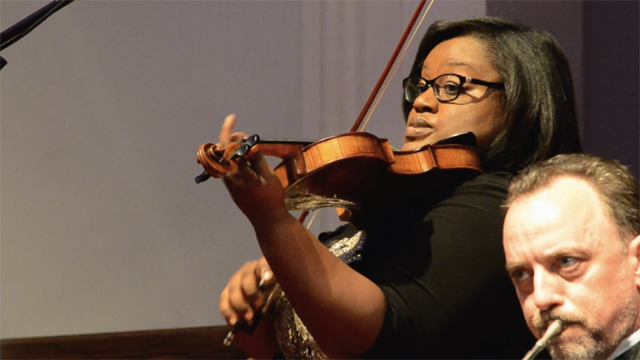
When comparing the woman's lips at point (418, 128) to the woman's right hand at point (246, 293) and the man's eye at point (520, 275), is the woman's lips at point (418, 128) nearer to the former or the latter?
the woman's right hand at point (246, 293)

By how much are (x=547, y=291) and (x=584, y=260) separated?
54 millimetres

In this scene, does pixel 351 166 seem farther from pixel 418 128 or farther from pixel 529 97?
pixel 529 97

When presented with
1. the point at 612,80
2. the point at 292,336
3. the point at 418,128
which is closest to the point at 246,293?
the point at 292,336

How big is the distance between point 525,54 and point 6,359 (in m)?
1.55

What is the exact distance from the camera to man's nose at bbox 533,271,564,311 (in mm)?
909

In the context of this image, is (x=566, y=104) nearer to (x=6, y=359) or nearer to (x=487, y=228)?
(x=487, y=228)

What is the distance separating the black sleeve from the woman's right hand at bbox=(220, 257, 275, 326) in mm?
185

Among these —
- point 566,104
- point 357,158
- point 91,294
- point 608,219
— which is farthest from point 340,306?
point 91,294

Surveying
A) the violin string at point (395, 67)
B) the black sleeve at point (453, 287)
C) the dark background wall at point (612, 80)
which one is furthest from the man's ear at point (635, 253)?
the violin string at point (395, 67)

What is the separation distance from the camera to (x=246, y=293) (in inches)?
51.3

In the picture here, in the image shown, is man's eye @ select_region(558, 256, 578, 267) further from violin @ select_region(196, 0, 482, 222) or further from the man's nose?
violin @ select_region(196, 0, 482, 222)

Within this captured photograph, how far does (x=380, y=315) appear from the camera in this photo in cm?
111

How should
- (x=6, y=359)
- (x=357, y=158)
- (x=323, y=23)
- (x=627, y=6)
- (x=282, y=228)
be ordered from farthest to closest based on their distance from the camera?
(x=323, y=23) → (x=6, y=359) → (x=627, y=6) → (x=357, y=158) → (x=282, y=228)

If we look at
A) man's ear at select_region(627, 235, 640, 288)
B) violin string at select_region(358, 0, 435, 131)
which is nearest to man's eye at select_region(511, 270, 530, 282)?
man's ear at select_region(627, 235, 640, 288)
